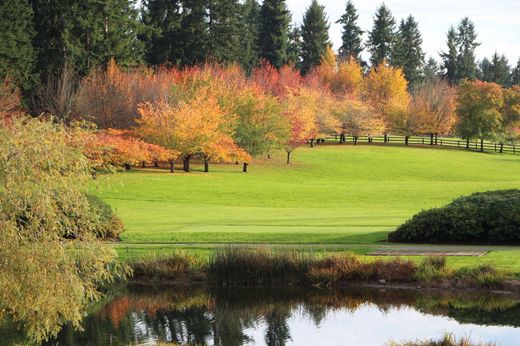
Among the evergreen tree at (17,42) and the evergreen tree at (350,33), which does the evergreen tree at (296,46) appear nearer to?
the evergreen tree at (350,33)

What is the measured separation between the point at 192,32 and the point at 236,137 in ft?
99.2

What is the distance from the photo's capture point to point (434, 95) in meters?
117

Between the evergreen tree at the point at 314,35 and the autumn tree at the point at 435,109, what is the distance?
1990cm

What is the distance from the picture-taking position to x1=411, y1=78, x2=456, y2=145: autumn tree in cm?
11144

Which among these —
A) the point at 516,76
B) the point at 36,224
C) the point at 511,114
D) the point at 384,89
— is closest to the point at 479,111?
the point at 511,114

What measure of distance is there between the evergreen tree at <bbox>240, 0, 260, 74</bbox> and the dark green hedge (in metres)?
81.9

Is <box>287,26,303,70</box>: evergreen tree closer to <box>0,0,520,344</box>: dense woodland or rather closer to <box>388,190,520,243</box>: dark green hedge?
<box>0,0,520,344</box>: dense woodland

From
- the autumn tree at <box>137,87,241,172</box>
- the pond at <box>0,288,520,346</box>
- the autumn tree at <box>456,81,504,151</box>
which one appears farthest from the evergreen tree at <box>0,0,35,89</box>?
the pond at <box>0,288,520,346</box>

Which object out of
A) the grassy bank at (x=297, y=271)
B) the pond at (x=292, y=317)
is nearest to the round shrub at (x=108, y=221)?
the grassy bank at (x=297, y=271)

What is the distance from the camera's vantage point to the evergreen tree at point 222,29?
10344 centimetres

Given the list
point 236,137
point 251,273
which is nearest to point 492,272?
point 251,273

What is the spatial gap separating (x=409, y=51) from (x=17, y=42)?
88.3 metres

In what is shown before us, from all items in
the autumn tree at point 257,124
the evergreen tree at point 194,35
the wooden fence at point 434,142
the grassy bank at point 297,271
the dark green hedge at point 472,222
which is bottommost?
the grassy bank at point 297,271

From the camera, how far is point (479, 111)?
103000 mm
